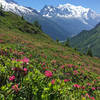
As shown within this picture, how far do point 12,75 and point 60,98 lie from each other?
1835mm

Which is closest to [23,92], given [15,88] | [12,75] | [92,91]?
[15,88]

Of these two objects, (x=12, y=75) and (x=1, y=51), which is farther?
(x=1, y=51)

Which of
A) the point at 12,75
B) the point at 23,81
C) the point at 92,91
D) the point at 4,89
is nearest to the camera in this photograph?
the point at 4,89

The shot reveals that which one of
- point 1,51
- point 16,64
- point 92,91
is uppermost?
point 1,51

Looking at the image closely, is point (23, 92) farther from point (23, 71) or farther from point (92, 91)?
point (92, 91)

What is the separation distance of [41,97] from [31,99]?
1.32 feet

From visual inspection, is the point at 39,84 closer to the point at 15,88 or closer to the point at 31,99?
the point at 31,99

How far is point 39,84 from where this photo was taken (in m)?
4.11

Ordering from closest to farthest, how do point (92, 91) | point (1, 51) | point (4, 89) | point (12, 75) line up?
point (4, 89), point (12, 75), point (1, 51), point (92, 91)

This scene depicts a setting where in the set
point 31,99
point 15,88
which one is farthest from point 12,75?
point 31,99

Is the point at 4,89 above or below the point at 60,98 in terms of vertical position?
above

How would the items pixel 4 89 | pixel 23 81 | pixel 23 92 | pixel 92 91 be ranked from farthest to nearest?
pixel 92 91, pixel 23 81, pixel 23 92, pixel 4 89

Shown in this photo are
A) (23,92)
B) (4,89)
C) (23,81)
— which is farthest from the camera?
(23,81)

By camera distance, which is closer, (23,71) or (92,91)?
(23,71)
